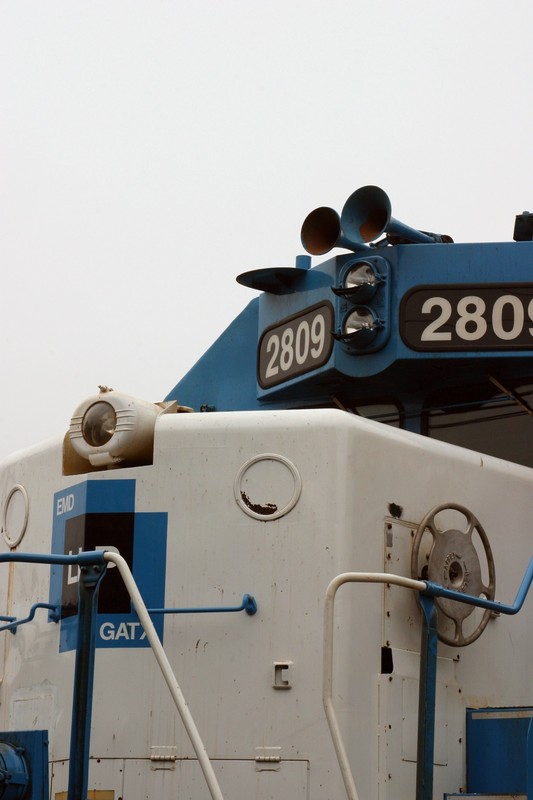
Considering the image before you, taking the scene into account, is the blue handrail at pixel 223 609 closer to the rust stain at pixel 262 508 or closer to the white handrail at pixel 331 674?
the rust stain at pixel 262 508

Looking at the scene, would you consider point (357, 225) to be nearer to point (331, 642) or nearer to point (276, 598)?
point (276, 598)

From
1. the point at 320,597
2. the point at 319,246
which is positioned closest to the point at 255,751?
the point at 320,597

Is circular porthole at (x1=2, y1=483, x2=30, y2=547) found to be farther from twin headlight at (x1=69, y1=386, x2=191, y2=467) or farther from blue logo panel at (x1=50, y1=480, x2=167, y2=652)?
twin headlight at (x1=69, y1=386, x2=191, y2=467)

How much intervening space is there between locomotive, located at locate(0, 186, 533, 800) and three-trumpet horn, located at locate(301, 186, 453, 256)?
23.7 inches

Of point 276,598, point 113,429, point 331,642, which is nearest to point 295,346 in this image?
point 113,429

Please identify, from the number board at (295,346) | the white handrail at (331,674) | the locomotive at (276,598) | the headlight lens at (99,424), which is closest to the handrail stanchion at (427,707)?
the locomotive at (276,598)

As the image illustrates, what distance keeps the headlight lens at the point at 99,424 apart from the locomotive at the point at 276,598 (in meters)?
0.01

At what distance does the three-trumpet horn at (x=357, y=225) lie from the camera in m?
6.66

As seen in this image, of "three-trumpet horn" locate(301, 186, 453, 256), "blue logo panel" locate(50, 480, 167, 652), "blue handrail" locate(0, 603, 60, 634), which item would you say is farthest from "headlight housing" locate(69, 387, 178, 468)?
"three-trumpet horn" locate(301, 186, 453, 256)

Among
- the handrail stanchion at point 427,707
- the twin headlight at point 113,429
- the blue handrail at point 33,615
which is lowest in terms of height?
the handrail stanchion at point 427,707

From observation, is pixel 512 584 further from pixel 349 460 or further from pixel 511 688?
pixel 349 460

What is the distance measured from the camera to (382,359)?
6512 millimetres

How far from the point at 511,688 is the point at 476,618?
0.47m

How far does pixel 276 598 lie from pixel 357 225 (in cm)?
235
